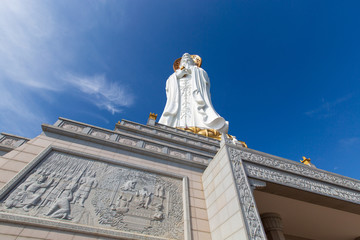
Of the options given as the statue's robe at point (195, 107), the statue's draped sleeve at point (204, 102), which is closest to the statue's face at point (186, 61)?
the statue's draped sleeve at point (204, 102)

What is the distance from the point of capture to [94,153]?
5.79 meters

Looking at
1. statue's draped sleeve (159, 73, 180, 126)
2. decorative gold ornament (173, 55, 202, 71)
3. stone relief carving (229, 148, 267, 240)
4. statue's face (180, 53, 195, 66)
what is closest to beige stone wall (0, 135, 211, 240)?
stone relief carving (229, 148, 267, 240)

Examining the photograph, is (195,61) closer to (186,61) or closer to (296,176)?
(186,61)

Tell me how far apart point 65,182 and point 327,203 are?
24.5ft

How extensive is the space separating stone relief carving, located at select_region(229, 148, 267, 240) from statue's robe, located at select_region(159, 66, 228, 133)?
930 cm

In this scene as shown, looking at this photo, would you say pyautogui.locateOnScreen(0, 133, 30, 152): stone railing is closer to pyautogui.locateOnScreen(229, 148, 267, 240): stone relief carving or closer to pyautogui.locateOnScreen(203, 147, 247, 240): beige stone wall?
pyautogui.locateOnScreen(203, 147, 247, 240): beige stone wall

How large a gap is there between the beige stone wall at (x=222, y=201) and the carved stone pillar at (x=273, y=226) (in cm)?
245

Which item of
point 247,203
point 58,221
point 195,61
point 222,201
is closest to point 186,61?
point 195,61

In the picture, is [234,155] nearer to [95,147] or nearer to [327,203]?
[327,203]

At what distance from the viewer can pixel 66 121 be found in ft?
21.8

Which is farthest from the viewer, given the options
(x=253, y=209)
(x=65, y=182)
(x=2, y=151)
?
(x=2, y=151)

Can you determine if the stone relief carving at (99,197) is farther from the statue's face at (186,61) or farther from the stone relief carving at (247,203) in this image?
the statue's face at (186,61)

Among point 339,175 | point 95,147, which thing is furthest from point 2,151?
point 339,175

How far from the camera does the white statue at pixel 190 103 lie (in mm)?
15120
